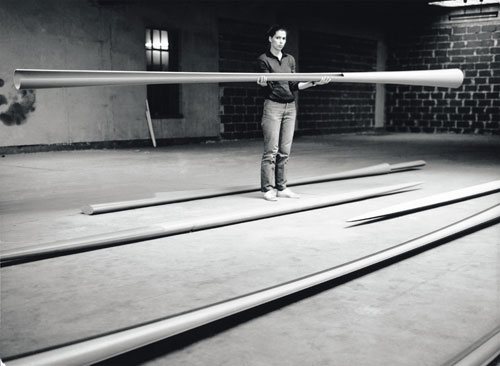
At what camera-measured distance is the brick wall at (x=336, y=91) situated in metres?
16.4

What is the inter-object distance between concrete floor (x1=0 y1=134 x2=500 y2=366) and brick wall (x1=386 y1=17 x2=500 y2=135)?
1296 cm

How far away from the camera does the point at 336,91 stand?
17.6 meters

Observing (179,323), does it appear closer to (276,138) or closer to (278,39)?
(276,138)

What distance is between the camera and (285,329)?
2.19 m

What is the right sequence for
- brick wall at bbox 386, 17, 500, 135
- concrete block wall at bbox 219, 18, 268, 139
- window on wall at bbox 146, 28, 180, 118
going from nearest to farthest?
window on wall at bbox 146, 28, 180, 118
concrete block wall at bbox 219, 18, 268, 139
brick wall at bbox 386, 17, 500, 135

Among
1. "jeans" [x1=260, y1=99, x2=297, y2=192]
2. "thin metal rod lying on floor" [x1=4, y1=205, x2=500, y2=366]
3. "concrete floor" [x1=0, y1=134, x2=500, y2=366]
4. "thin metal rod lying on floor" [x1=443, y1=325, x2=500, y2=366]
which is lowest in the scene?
"concrete floor" [x1=0, y1=134, x2=500, y2=366]

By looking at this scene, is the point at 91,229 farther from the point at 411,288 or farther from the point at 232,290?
the point at 411,288

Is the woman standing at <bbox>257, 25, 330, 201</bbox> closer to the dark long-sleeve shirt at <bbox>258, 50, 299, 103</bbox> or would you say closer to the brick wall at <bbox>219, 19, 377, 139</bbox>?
the dark long-sleeve shirt at <bbox>258, 50, 299, 103</bbox>

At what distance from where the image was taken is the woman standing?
197 inches

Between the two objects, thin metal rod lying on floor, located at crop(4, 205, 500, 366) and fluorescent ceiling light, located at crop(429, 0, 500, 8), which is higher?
fluorescent ceiling light, located at crop(429, 0, 500, 8)

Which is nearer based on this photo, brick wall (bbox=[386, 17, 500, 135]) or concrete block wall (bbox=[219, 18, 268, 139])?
concrete block wall (bbox=[219, 18, 268, 139])

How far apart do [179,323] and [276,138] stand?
128 inches

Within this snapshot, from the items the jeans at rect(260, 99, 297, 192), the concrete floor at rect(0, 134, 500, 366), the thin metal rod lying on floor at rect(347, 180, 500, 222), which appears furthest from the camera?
the jeans at rect(260, 99, 297, 192)

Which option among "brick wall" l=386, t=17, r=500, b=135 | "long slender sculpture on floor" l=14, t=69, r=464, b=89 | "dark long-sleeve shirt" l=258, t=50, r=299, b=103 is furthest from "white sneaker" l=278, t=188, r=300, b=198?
"brick wall" l=386, t=17, r=500, b=135
